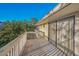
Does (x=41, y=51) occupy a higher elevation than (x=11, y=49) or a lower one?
lower

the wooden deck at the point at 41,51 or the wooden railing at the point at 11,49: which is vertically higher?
the wooden railing at the point at 11,49

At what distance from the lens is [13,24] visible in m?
8.03

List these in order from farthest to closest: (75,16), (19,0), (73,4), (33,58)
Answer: (75,16), (19,0), (33,58), (73,4)

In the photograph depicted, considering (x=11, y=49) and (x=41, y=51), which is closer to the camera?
(x=11, y=49)

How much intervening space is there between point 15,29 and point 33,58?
513 cm

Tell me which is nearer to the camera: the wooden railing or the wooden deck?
the wooden railing

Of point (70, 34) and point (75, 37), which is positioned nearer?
point (75, 37)

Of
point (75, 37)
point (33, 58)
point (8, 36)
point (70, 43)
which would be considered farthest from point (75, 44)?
point (8, 36)

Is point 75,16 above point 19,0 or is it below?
below

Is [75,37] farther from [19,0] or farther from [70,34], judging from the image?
[19,0]

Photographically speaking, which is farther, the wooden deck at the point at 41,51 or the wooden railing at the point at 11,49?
the wooden deck at the point at 41,51

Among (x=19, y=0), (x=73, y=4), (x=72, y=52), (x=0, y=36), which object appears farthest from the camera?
(x=0, y=36)

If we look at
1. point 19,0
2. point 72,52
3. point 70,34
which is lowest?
point 72,52

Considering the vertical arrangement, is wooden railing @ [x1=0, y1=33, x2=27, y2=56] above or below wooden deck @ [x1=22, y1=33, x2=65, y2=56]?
above
